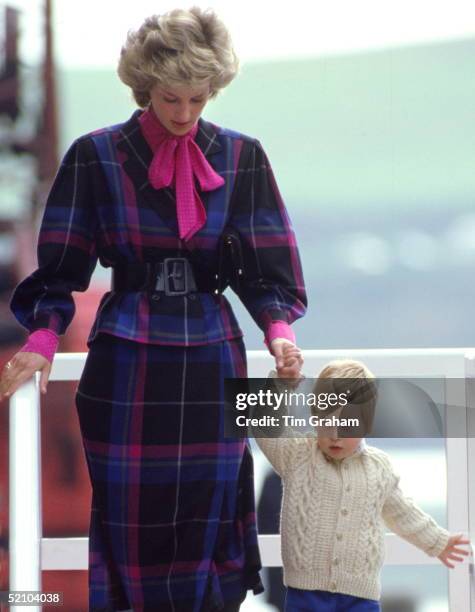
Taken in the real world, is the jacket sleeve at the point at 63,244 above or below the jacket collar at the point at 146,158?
below

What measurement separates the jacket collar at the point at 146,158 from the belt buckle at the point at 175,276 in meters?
0.04

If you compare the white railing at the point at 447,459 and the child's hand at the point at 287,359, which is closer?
the child's hand at the point at 287,359

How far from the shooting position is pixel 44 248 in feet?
5.71

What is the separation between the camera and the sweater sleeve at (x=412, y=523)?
198 centimetres

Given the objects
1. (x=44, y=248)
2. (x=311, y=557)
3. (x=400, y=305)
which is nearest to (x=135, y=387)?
(x=44, y=248)

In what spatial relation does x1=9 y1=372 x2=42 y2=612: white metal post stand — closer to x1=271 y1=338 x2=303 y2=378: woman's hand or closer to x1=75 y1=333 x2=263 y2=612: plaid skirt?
x1=75 y1=333 x2=263 y2=612: plaid skirt

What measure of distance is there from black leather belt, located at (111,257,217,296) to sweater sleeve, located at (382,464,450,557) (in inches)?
19.7

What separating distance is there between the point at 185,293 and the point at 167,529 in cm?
32

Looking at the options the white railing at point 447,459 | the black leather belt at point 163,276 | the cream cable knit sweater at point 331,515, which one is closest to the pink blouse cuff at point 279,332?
the black leather belt at point 163,276

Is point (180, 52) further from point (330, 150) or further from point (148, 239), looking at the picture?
point (330, 150)

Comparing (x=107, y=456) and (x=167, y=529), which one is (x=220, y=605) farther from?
(x=107, y=456)

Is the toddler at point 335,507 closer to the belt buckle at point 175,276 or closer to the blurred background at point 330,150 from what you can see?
the belt buckle at point 175,276

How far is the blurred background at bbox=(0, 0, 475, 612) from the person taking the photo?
2721mm

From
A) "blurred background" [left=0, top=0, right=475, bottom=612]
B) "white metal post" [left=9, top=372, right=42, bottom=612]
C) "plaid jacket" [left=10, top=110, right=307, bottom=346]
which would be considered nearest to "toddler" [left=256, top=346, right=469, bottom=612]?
"plaid jacket" [left=10, top=110, right=307, bottom=346]
